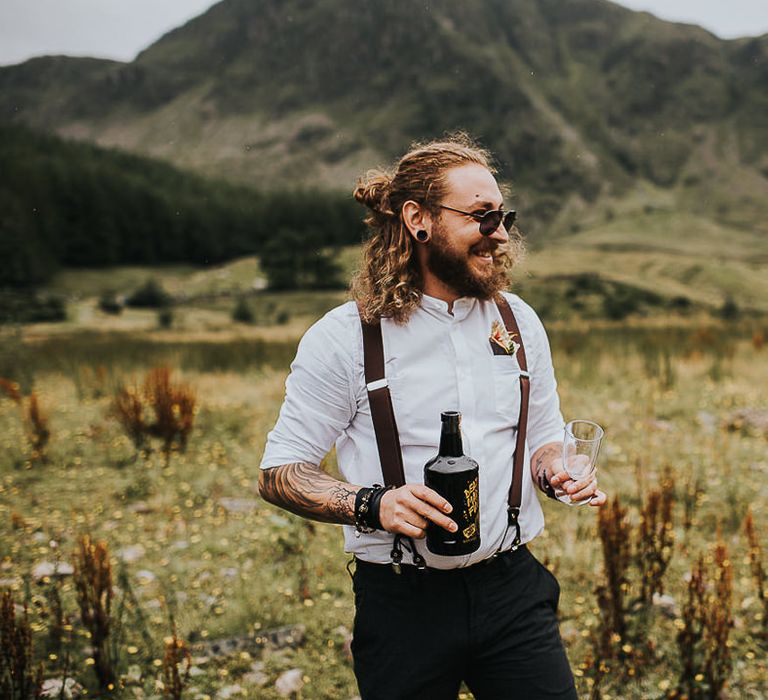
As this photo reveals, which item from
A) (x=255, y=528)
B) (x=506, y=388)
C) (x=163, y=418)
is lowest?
(x=255, y=528)

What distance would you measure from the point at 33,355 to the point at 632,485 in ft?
51.1

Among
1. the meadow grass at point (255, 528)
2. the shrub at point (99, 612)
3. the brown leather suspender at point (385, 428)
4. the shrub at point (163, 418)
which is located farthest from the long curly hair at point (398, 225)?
the shrub at point (163, 418)

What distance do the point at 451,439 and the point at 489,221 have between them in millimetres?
906

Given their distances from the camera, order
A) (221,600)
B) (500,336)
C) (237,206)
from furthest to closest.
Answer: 1. (237,206)
2. (221,600)
3. (500,336)

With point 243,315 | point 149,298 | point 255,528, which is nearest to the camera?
point 255,528

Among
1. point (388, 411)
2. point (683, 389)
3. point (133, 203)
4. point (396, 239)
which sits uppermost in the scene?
point (133, 203)

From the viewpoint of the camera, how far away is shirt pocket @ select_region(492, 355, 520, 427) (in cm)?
242

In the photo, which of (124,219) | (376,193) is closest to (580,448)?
(376,193)

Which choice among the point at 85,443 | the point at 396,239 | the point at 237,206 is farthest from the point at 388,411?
the point at 237,206

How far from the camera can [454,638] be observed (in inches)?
88.6

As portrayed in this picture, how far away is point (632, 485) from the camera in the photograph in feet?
22.7

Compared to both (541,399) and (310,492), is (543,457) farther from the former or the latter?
(310,492)

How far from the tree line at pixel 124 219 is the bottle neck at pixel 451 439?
2520 inches

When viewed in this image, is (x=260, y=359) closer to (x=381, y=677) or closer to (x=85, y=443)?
(x=85, y=443)
